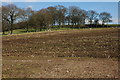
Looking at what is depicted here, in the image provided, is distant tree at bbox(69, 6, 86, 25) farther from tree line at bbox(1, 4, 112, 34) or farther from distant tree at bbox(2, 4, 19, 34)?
distant tree at bbox(2, 4, 19, 34)

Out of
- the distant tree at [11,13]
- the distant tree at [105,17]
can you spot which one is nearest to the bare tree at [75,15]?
the distant tree at [105,17]

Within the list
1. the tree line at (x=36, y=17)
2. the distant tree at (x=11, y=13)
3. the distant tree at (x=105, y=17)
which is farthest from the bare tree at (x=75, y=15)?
the distant tree at (x=11, y=13)

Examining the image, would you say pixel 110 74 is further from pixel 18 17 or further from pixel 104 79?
pixel 18 17

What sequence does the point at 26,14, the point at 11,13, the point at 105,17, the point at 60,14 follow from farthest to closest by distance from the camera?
the point at 105,17, the point at 60,14, the point at 26,14, the point at 11,13

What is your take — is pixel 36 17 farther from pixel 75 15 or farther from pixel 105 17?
pixel 105 17

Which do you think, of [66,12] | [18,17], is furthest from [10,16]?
[66,12]

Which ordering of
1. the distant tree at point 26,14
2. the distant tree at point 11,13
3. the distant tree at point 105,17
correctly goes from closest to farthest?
the distant tree at point 11,13 → the distant tree at point 26,14 → the distant tree at point 105,17

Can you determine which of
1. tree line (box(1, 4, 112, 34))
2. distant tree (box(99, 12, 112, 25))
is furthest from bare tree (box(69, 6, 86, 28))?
distant tree (box(99, 12, 112, 25))

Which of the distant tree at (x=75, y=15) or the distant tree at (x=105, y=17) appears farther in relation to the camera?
the distant tree at (x=105, y=17)

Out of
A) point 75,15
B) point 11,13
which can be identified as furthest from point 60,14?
point 11,13

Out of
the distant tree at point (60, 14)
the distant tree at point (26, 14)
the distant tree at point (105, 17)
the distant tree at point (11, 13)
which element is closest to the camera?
the distant tree at point (11, 13)

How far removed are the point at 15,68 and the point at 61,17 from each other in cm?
6907

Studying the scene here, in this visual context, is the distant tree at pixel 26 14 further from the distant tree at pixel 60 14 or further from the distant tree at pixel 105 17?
the distant tree at pixel 105 17

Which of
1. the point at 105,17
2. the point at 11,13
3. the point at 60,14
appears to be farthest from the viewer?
the point at 105,17
